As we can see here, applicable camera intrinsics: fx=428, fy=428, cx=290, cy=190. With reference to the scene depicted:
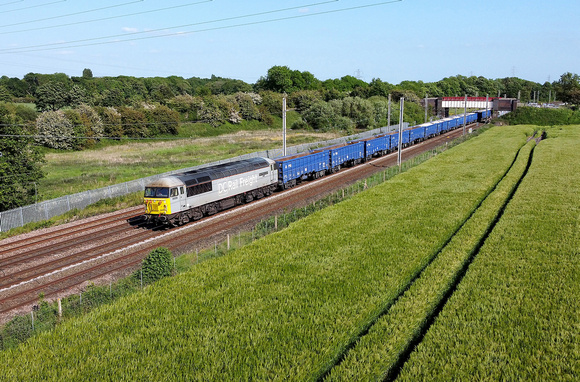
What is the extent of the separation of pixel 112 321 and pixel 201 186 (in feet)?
57.8

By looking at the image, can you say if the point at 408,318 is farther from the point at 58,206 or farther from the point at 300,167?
the point at 58,206

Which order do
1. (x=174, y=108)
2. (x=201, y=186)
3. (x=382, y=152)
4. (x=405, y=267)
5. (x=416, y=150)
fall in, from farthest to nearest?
(x=174, y=108) → (x=416, y=150) → (x=382, y=152) → (x=201, y=186) → (x=405, y=267)

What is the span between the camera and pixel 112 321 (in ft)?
54.5

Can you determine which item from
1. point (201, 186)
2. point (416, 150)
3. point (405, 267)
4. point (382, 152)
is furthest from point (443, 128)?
point (405, 267)

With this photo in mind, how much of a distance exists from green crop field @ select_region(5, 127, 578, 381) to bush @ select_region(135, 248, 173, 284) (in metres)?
1.07

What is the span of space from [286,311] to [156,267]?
327 inches

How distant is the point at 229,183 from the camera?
119ft

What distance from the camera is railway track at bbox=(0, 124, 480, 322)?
22906 mm

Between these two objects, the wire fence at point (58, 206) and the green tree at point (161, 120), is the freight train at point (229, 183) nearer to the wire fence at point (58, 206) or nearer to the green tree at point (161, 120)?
the wire fence at point (58, 206)

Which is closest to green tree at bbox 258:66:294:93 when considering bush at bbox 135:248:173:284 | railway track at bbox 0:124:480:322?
railway track at bbox 0:124:480:322

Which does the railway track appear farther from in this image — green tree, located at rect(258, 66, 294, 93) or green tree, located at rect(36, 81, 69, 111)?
→ green tree, located at rect(258, 66, 294, 93)

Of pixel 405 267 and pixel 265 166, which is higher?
pixel 265 166

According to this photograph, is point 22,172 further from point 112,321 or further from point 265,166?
point 112,321

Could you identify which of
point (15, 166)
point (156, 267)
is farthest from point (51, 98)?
point (156, 267)
